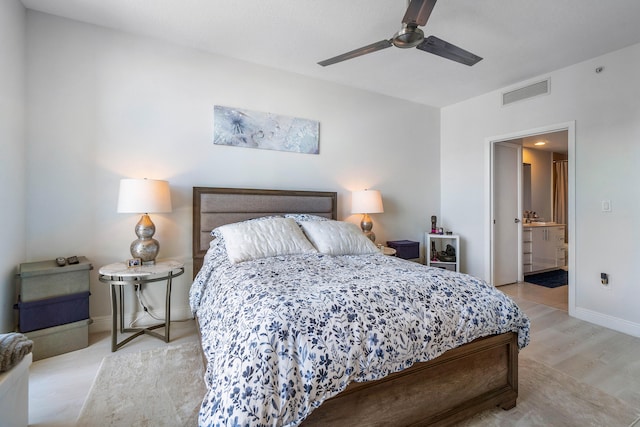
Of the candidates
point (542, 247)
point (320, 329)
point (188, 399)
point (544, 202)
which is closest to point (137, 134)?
→ point (188, 399)

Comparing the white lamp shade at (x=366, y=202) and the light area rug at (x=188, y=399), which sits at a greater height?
the white lamp shade at (x=366, y=202)

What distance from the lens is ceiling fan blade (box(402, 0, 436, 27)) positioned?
160 centimetres

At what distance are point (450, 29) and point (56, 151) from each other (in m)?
3.46

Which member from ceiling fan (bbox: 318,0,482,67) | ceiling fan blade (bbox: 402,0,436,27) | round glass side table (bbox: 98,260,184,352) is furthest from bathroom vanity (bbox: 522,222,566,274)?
round glass side table (bbox: 98,260,184,352)

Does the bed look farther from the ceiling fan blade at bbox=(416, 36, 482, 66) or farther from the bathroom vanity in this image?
the bathroom vanity

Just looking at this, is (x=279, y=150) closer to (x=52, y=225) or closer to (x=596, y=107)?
(x=52, y=225)

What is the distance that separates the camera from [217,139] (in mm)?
2996

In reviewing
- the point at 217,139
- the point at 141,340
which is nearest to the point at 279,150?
the point at 217,139

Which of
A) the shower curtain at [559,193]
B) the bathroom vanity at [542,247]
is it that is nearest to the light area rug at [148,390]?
the bathroom vanity at [542,247]

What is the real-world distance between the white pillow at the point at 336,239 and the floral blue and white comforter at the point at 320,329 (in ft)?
2.24

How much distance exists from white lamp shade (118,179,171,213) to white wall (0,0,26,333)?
0.66 metres

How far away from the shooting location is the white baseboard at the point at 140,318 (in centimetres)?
260

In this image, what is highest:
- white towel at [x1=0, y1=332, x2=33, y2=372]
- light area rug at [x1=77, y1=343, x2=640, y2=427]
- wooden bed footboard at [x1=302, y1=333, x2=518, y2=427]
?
white towel at [x1=0, y1=332, x2=33, y2=372]

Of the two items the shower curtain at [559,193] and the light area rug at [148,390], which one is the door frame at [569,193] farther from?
the light area rug at [148,390]
